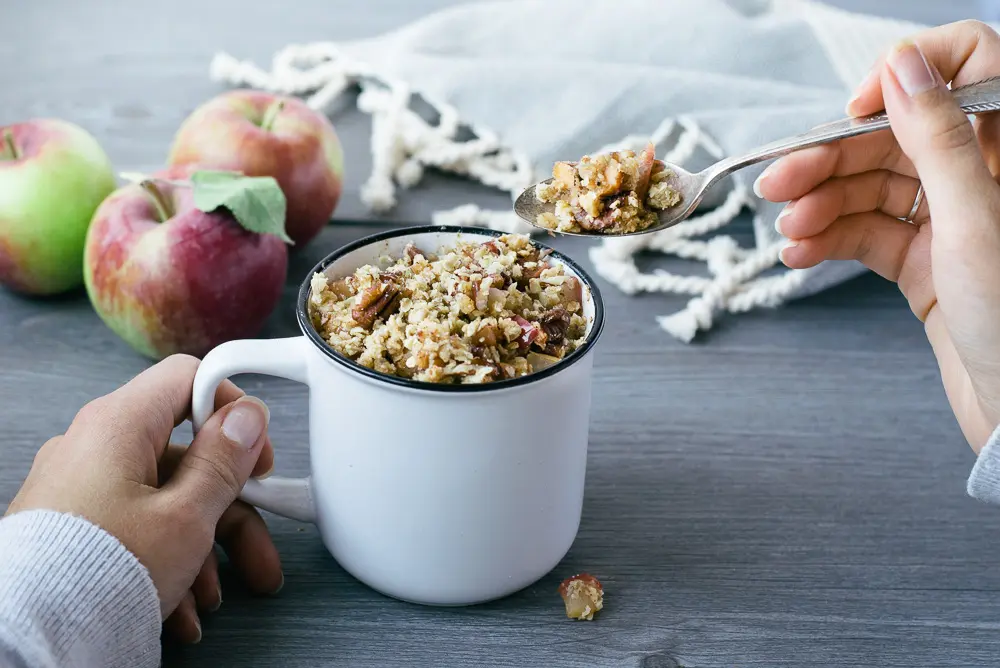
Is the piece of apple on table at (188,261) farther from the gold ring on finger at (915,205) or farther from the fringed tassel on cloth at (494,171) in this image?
the gold ring on finger at (915,205)

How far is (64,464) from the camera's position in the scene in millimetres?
670

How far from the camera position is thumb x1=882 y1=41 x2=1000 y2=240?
2.26 feet

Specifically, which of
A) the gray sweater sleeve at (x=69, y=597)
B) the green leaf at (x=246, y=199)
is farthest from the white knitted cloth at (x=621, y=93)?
the gray sweater sleeve at (x=69, y=597)

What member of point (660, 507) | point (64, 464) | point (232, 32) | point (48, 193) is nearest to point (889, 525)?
point (660, 507)

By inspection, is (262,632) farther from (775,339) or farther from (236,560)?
(775,339)

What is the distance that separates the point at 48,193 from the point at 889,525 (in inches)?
37.1

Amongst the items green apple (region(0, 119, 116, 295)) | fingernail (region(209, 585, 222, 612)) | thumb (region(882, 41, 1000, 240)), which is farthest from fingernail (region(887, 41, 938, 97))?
green apple (region(0, 119, 116, 295))

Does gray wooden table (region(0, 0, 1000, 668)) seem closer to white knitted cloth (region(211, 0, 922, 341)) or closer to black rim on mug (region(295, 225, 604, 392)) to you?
white knitted cloth (region(211, 0, 922, 341))

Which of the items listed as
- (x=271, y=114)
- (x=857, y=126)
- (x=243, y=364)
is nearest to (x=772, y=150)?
(x=857, y=126)

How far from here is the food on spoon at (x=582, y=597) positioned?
2.49 ft

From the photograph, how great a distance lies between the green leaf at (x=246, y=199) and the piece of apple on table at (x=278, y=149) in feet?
0.38

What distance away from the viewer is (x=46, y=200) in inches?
43.1

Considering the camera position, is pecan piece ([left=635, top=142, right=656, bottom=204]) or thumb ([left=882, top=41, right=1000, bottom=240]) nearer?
thumb ([left=882, top=41, right=1000, bottom=240])

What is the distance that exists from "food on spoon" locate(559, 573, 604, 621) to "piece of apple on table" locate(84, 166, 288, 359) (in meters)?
0.48
